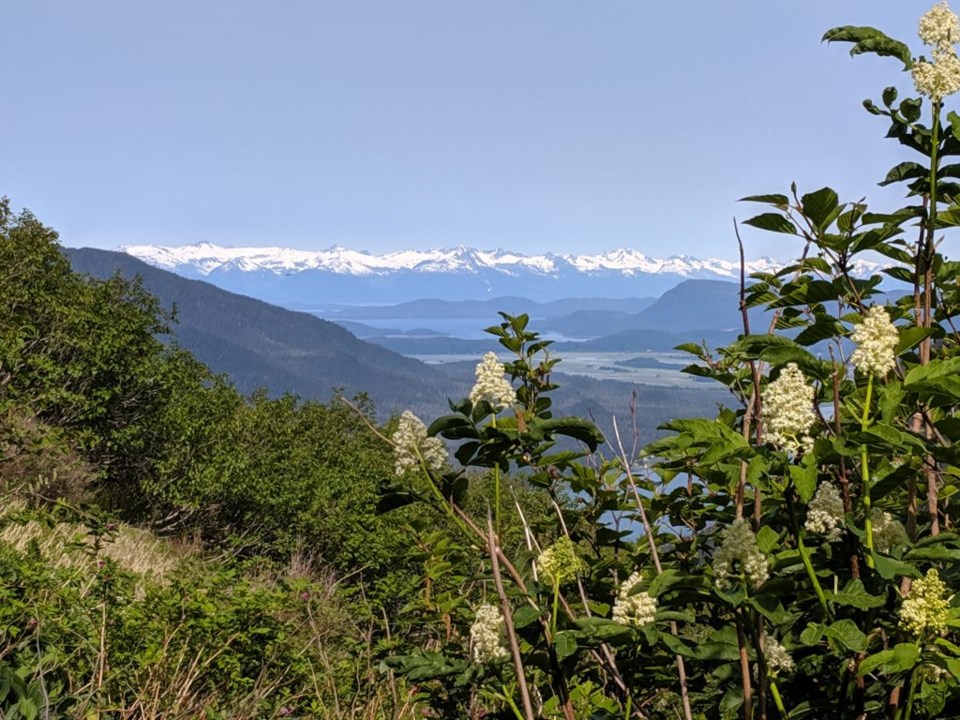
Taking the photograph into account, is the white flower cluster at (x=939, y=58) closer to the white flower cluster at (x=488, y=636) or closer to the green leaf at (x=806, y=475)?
the green leaf at (x=806, y=475)

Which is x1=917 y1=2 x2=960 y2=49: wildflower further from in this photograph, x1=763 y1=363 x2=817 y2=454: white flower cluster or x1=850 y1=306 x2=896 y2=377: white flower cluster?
x1=763 y1=363 x2=817 y2=454: white flower cluster

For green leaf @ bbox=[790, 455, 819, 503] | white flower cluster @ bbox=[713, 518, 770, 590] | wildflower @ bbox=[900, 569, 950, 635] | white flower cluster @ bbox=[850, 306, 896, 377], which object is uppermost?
white flower cluster @ bbox=[850, 306, 896, 377]

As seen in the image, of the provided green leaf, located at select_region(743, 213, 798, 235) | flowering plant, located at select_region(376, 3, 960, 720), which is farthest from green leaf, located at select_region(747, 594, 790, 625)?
green leaf, located at select_region(743, 213, 798, 235)

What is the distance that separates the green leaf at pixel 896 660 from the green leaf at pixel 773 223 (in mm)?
1120

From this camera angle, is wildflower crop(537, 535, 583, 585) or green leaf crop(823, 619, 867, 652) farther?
wildflower crop(537, 535, 583, 585)

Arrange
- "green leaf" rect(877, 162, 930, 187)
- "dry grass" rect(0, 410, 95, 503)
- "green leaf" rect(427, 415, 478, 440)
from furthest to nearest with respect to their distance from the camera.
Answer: "dry grass" rect(0, 410, 95, 503), "green leaf" rect(877, 162, 930, 187), "green leaf" rect(427, 415, 478, 440)

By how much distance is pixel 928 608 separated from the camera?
1475 mm

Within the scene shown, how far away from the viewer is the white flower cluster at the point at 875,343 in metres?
1.44

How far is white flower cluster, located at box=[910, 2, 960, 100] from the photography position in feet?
6.08

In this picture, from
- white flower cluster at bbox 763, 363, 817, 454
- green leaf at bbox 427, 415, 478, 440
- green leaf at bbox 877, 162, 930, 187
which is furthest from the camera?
green leaf at bbox 877, 162, 930, 187

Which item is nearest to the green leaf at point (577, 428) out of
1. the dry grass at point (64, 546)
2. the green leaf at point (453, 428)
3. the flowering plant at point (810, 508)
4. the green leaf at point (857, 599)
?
the flowering plant at point (810, 508)

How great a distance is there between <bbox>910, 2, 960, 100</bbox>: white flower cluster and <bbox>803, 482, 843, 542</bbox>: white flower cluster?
1.01 m

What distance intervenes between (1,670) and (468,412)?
229 cm

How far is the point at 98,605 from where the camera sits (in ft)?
14.1
